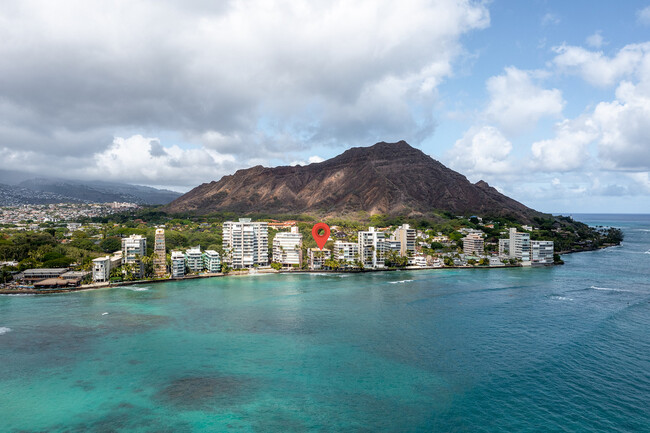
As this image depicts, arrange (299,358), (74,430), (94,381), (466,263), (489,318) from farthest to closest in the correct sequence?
(466,263) → (489,318) → (299,358) → (94,381) → (74,430)

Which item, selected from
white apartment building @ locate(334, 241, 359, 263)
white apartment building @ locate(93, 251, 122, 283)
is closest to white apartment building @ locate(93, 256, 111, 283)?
white apartment building @ locate(93, 251, 122, 283)

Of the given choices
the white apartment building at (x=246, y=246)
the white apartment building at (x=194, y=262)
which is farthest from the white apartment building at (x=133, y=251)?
the white apartment building at (x=246, y=246)

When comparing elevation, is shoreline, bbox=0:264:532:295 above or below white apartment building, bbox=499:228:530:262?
below

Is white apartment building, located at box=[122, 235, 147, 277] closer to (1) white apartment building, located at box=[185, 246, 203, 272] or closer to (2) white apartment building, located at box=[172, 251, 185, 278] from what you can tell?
(2) white apartment building, located at box=[172, 251, 185, 278]

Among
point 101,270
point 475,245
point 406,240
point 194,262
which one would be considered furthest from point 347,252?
point 101,270

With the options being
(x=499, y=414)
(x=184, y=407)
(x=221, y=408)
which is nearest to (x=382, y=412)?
(x=499, y=414)

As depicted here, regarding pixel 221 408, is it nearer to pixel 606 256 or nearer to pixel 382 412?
pixel 382 412
